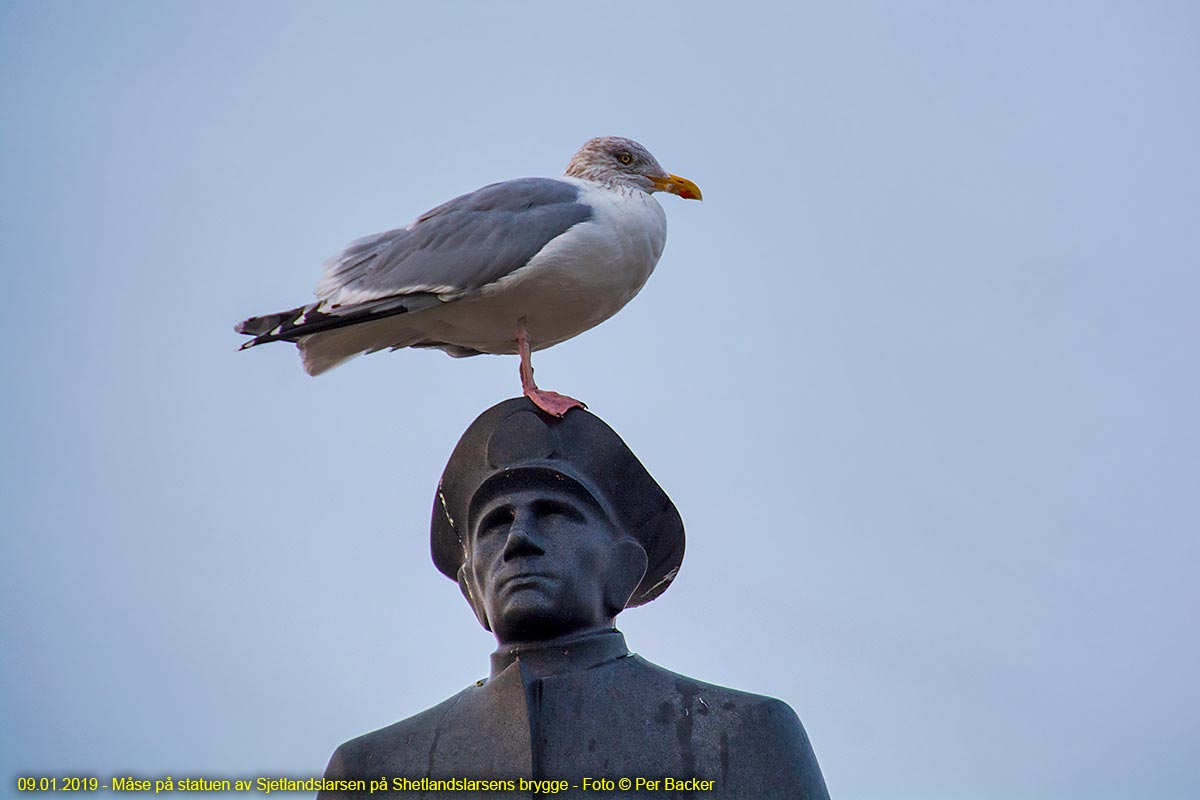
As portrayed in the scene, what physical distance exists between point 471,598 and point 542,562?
0.51m

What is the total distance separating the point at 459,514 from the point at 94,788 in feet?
5.70

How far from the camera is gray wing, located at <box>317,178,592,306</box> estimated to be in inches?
232

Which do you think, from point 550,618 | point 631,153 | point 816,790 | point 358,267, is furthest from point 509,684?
point 631,153

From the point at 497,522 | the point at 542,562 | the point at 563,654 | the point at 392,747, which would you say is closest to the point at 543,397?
the point at 497,522

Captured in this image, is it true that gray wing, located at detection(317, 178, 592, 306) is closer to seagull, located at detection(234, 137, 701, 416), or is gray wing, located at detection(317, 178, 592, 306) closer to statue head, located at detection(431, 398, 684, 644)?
seagull, located at detection(234, 137, 701, 416)

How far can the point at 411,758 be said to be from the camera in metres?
5.01

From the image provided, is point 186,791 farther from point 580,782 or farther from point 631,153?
point 631,153

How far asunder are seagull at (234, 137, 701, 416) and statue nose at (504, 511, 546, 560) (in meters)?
0.57

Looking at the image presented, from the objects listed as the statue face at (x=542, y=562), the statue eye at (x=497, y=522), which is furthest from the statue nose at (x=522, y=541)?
the statue eye at (x=497, y=522)

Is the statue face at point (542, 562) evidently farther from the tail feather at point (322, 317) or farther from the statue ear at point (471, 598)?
the tail feather at point (322, 317)

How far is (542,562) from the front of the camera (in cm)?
514

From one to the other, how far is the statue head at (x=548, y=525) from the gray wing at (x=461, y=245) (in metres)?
0.64

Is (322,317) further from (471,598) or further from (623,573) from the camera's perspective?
(623,573)

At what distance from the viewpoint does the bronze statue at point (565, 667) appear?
473 cm
